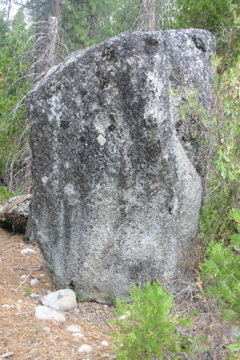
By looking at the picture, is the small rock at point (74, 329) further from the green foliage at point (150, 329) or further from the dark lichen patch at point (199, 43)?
the dark lichen patch at point (199, 43)

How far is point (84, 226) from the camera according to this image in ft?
16.6

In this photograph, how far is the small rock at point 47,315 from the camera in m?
4.44

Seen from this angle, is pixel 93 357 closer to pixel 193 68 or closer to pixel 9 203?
pixel 193 68

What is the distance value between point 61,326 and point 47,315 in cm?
23

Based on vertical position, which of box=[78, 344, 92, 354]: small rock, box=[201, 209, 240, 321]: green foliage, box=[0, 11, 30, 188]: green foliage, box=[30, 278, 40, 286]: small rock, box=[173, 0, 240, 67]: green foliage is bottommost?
box=[30, 278, 40, 286]: small rock

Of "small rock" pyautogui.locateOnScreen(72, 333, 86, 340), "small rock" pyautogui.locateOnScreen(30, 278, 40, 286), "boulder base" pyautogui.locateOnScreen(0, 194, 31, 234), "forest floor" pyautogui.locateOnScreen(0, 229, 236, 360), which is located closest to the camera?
"forest floor" pyautogui.locateOnScreen(0, 229, 236, 360)

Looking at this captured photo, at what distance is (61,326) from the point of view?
4316 mm

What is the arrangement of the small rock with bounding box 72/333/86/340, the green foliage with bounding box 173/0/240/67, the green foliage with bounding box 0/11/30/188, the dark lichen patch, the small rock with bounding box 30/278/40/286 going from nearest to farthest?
the small rock with bounding box 72/333/86/340, the dark lichen patch, the small rock with bounding box 30/278/40/286, the green foliage with bounding box 173/0/240/67, the green foliage with bounding box 0/11/30/188

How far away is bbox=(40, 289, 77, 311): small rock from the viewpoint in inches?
191

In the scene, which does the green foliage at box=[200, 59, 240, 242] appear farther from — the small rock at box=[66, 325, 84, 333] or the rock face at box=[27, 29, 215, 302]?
the small rock at box=[66, 325, 84, 333]

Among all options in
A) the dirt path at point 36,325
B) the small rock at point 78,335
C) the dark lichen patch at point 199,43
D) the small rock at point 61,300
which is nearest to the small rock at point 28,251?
the dirt path at point 36,325

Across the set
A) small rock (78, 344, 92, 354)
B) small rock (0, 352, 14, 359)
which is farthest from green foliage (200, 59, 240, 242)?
small rock (0, 352, 14, 359)

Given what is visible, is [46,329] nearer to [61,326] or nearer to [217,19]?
[61,326]

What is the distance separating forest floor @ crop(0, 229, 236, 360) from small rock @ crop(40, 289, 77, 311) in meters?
0.09
